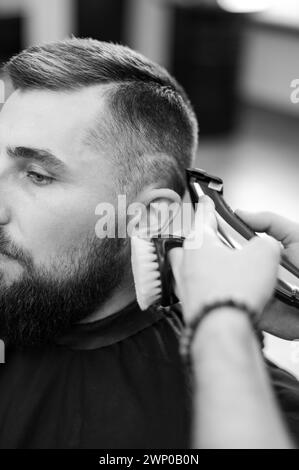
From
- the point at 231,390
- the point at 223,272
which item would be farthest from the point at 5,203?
the point at 231,390

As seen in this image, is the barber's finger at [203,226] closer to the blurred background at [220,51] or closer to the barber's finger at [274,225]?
the barber's finger at [274,225]

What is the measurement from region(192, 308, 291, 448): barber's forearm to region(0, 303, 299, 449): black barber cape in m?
0.41

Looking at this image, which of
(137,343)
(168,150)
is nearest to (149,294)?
(137,343)

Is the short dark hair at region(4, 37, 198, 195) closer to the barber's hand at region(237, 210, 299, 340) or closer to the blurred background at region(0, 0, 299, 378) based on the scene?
the barber's hand at region(237, 210, 299, 340)

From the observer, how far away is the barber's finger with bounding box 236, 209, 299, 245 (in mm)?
1445

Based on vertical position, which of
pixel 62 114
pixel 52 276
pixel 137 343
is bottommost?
pixel 137 343

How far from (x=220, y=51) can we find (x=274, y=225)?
3.91 metres

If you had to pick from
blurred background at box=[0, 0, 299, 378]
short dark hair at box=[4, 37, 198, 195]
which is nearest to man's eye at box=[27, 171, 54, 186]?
short dark hair at box=[4, 37, 198, 195]

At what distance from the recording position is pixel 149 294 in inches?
48.0

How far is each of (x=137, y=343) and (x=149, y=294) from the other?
251mm

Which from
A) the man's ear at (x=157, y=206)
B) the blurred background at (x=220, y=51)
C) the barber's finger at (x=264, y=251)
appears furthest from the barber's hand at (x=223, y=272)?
the blurred background at (x=220, y=51)

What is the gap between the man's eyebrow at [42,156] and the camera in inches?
52.1
